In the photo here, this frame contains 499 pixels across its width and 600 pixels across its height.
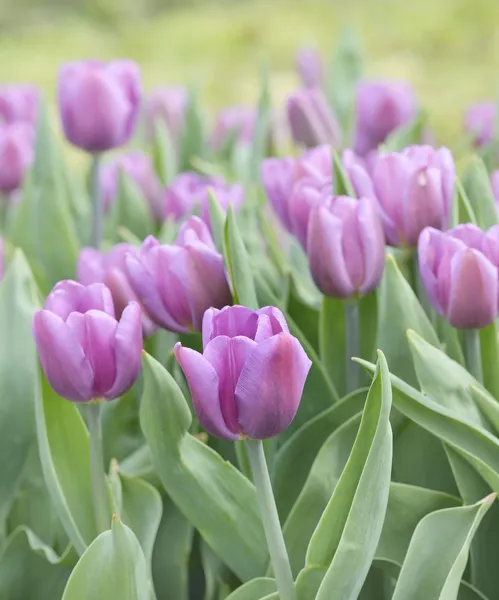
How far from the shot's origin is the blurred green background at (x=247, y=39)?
2.88m

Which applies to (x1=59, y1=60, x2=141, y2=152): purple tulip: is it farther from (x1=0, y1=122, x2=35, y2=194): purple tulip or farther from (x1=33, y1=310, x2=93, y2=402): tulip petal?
(x1=33, y1=310, x2=93, y2=402): tulip petal

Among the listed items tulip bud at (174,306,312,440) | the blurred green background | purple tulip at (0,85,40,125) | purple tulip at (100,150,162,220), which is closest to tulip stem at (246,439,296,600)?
tulip bud at (174,306,312,440)

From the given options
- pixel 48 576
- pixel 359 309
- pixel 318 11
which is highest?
pixel 318 11

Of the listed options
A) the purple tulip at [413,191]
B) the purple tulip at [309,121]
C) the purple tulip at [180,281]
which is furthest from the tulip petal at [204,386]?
the purple tulip at [309,121]

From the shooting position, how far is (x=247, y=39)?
327cm

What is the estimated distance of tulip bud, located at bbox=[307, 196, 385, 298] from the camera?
0.49 meters

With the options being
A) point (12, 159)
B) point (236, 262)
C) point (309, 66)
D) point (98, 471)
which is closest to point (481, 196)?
point (236, 262)

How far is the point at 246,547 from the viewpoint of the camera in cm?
47

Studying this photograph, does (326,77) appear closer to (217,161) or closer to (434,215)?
(217,161)

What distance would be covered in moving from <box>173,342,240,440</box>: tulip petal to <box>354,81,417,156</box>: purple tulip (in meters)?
0.69

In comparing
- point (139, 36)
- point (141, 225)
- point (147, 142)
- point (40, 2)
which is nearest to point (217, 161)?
point (147, 142)

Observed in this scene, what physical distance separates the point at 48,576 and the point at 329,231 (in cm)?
27

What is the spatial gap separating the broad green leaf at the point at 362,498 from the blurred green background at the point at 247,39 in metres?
2.21

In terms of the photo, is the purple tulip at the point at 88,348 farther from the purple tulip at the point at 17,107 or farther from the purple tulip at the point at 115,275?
the purple tulip at the point at 17,107
